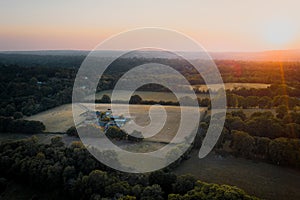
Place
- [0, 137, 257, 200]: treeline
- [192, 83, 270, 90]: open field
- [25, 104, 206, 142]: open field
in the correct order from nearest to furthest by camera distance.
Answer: [0, 137, 257, 200]: treeline, [25, 104, 206, 142]: open field, [192, 83, 270, 90]: open field

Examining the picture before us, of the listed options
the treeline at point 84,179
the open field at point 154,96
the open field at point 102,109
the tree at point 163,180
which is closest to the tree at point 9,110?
the open field at point 102,109

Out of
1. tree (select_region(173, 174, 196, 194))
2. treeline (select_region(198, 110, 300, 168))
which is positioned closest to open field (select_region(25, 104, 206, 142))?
treeline (select_region(198, 110, 300, 168))

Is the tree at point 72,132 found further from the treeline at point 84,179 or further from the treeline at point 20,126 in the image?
the treeline at point 84,179

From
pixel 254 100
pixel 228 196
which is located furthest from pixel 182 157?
pixel 254 100

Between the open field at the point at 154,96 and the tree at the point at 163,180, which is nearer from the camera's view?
the tree at the point at 163,180

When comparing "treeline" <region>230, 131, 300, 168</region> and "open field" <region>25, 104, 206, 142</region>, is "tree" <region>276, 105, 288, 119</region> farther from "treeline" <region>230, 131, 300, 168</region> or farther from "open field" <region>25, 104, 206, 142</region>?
"open field" <region>25, 104, 206, 142</region>

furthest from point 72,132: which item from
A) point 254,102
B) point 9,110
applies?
point 254,102
